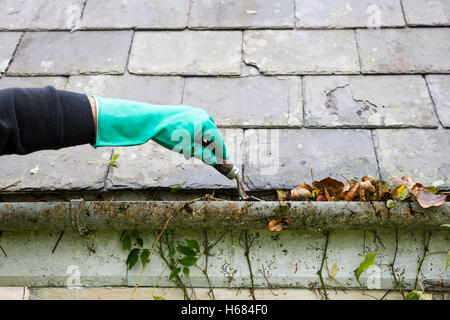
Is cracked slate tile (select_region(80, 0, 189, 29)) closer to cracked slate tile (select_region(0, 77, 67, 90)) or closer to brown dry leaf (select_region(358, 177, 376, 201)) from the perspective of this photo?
cracked slate tile (select_region(0, 77, 67, 90))

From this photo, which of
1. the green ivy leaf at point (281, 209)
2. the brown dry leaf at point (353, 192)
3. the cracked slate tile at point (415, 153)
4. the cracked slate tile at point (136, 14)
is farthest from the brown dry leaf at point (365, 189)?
the cracked slate tile at point (136, 14)

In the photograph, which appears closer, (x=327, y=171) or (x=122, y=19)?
(x=327, y=171)

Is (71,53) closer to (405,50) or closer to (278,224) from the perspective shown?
(278,224)

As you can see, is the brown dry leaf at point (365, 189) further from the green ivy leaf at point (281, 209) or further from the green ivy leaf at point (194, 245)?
the green ivy leaf at point (194, 245)

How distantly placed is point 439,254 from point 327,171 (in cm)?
54

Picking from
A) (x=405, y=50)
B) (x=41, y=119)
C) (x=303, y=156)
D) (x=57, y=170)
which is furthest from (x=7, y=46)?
(x=405, y=50)

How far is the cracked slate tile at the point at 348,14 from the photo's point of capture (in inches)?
92.0

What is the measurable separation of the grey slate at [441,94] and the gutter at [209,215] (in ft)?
1.42

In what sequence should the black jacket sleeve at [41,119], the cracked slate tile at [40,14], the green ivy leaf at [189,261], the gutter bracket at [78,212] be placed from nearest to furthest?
1. the black jacket sleeve at [41,119]
2. the gutter bracket at [78,212]
3. the green ivy leaf at [189,261]
4. the cracked slate tile at [40,14]

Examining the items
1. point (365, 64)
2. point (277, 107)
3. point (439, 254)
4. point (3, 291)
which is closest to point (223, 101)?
point (277, 107)

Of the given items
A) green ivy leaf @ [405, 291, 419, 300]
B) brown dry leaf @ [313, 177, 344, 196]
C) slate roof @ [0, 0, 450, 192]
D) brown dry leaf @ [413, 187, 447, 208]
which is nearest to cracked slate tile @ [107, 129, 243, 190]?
slate roof @ [0, 0, 450, 192]

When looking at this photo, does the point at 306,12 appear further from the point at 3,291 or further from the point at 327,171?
the point at 3,291

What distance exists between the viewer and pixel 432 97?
2.09 metres
